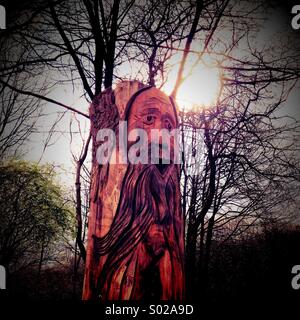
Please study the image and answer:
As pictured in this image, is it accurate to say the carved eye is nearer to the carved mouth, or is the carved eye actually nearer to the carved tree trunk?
the carved tree trunk

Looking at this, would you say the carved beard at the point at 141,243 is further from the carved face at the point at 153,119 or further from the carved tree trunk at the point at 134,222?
the carved face at the point at 153,119

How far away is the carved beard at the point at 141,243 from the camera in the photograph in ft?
3.01

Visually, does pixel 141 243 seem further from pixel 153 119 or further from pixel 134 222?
pixel 153 119

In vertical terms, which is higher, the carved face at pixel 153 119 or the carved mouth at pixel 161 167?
the carved face at pixel 153 119

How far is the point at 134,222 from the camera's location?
3.16ft

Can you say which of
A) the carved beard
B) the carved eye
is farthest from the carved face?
the carved beard

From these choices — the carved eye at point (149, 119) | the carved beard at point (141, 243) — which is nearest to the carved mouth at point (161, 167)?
the carved beard at point (141, 243)

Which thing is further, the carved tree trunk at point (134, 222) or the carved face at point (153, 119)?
the carved face at point (153, 119)

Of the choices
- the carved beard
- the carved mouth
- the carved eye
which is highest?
the carved eye

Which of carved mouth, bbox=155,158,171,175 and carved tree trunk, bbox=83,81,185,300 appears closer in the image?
carved tree trunk, bbox=83,81,185,300

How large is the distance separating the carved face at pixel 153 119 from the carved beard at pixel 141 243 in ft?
0.34

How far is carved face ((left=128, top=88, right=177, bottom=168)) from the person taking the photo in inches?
42.4

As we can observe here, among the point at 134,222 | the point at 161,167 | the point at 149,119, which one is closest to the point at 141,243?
the point at 134,222

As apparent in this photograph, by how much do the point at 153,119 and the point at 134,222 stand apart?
0.46m
